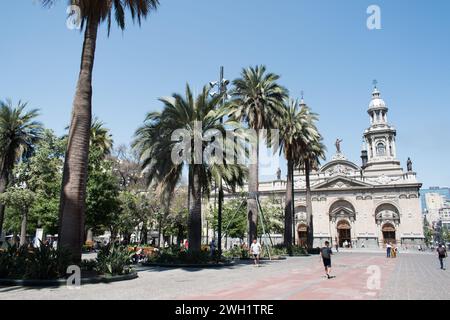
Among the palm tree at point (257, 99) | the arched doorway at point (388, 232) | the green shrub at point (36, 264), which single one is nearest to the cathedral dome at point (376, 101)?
the arched doorway at point (388, 232)

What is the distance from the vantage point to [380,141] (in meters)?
73.5

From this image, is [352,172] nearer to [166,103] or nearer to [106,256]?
[166,103]

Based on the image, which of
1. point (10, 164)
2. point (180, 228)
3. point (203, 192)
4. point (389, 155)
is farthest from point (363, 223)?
point (10, 164)

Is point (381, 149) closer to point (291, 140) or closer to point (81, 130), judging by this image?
point (291, 140)

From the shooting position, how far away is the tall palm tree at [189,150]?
776 inches

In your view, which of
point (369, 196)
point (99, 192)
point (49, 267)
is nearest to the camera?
point (49, 267)

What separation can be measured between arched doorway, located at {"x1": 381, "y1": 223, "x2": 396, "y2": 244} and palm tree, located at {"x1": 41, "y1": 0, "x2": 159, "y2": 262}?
205 ft

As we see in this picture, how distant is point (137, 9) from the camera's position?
611 inches

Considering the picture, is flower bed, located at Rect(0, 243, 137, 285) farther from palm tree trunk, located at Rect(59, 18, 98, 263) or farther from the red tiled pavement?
the red tiled pavement

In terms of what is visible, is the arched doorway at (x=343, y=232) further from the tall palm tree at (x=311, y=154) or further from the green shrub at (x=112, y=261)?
the green shrub at (x=112, y=261)

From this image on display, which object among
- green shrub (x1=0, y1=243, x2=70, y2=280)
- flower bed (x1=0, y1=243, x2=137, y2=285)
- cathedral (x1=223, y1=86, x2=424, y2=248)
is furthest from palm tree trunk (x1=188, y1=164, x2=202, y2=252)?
cathedral (x1=223, y1=86, x2=424, y2=248)

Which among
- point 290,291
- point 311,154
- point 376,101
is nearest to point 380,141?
point 376,101

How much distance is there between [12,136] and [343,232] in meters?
59.4

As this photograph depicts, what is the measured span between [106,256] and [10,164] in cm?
2050
